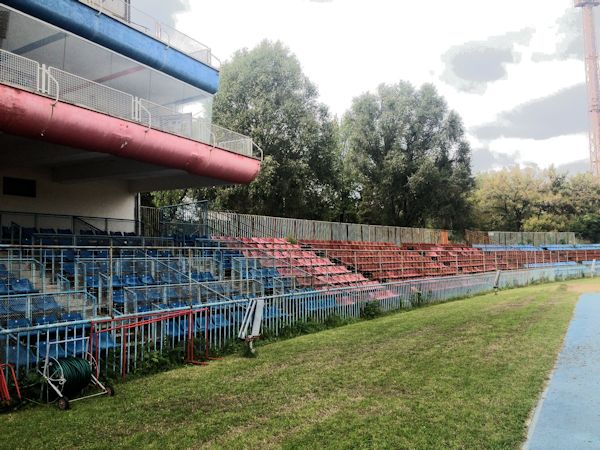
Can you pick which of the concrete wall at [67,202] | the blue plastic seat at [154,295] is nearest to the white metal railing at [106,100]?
the concrete wall at [67,202]

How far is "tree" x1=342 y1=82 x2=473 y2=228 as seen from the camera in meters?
43.3

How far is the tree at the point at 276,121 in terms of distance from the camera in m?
34.0

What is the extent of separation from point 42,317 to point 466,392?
279 inches

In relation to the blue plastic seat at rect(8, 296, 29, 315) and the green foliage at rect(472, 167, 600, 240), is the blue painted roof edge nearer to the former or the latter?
the blue plastic seat at rect(8, 296, 29, 315)

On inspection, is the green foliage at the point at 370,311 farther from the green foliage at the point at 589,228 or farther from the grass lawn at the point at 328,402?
the green foliage at the point at 589,228

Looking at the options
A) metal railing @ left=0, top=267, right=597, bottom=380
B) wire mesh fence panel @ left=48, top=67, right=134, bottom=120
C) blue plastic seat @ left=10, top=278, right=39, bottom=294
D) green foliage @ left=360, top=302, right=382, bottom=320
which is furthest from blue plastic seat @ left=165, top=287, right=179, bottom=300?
green foliage @ left=360, top=302, right=382, bottom=320

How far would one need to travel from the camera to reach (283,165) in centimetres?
3422

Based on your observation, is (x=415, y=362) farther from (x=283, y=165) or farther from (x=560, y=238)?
(x=560, y=238)

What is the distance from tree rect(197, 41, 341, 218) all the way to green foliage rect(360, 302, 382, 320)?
18.4 metres

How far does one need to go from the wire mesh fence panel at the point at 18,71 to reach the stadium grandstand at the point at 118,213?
0.11 feet

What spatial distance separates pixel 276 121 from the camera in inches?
1361

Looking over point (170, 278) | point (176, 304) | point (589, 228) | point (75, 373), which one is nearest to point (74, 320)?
point (75, 373)

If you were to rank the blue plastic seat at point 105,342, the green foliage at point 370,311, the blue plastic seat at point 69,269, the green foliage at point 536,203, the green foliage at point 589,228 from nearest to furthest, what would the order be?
the blue plastic seat at point 105,342
the blue plastic seat at point 69,269
the green foliage at point 370,311
the green foliage at point 589,228
the green foliage at point 536,203

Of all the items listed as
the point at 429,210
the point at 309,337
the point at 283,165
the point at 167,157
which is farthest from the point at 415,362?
the point at 429,210
